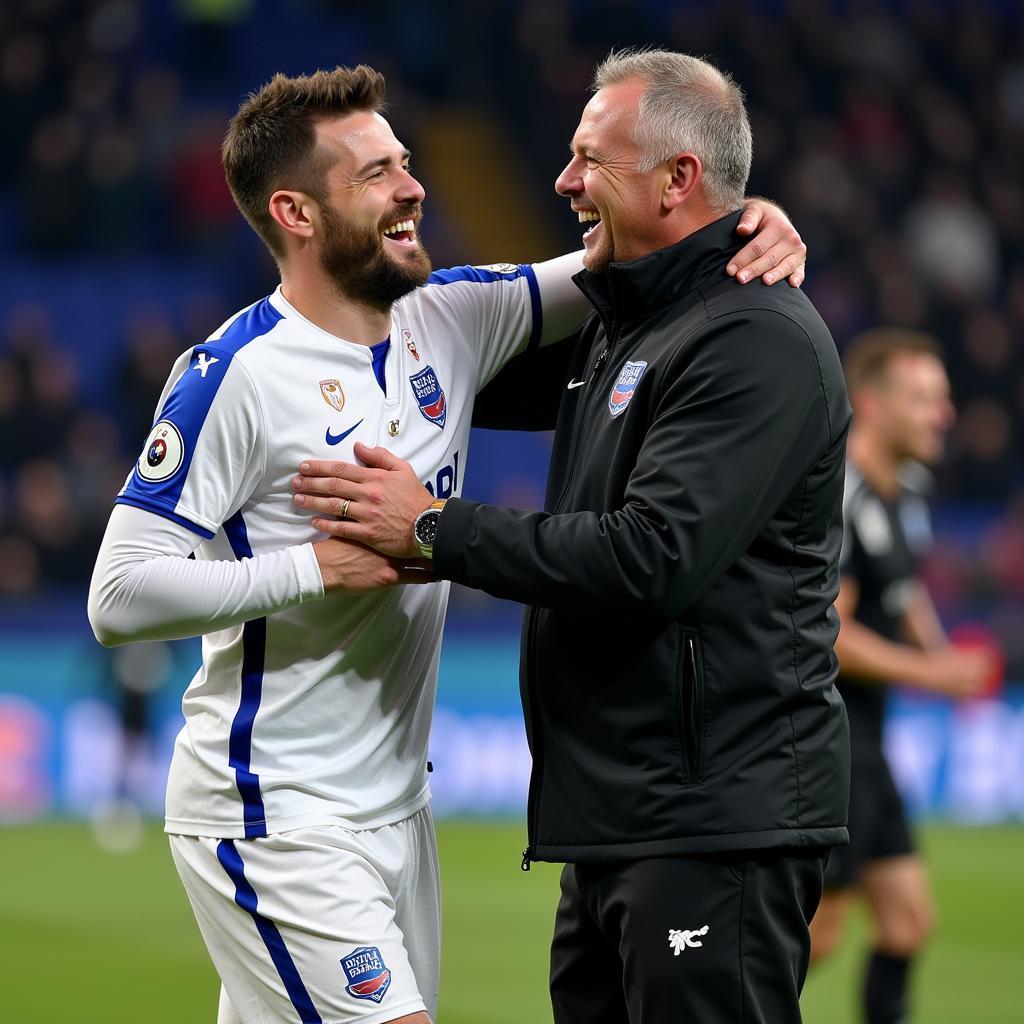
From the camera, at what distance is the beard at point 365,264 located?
3648 millimetres

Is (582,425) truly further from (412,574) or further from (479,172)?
(479,172)

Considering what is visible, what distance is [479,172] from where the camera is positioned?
18969mm

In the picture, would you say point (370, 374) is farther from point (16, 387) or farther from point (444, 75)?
point (444, 75)

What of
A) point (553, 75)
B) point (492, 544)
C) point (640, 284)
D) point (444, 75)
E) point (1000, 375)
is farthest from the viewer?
point (444, 75)

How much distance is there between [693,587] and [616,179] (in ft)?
2.99

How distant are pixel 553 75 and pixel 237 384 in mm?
14285

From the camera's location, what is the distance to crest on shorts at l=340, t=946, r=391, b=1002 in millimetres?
3332

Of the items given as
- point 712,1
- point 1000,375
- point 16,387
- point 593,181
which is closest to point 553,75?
point 712,1

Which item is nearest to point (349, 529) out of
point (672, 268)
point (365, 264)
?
point (365, 264)

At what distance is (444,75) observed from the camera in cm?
1845

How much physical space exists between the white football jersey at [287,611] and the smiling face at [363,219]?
14cm

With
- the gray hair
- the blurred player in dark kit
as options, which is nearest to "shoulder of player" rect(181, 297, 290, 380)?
the gray hair

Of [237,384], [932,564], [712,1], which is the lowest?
[932,564]

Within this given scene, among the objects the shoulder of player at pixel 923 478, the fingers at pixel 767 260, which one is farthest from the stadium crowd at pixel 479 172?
the fingers at pixel 767 260
